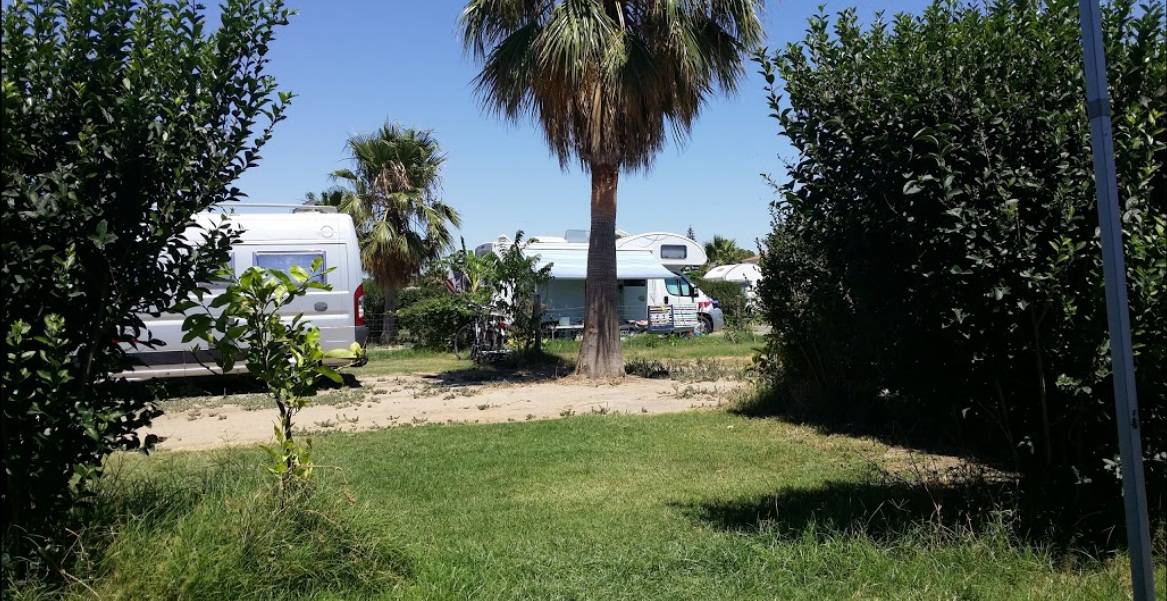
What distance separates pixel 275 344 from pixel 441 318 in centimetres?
1669

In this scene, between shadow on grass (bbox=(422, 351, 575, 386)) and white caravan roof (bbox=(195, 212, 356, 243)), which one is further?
shadow on grass (bbox=(422, 351, 575, 386))

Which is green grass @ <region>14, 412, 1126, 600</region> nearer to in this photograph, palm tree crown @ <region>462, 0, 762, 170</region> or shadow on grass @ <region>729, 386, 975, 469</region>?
shadow on grass @ <region>729, 386, 975, 469</region>

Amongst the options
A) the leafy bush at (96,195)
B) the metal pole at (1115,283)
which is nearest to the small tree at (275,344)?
the leafy bush at (96,195)

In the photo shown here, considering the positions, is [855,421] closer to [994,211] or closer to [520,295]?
[994,211]

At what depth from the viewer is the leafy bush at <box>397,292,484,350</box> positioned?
61.7ft

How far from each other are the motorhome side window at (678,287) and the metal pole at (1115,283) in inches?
922

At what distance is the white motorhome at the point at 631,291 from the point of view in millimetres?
25073

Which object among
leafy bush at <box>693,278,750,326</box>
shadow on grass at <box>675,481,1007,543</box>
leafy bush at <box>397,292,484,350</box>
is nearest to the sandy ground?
leafy bush at <box>397,292,484,350</box>

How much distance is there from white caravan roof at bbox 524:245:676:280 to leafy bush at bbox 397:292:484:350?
13.6 feet

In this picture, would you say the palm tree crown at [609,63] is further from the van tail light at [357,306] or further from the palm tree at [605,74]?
the van tail light at [357,306]

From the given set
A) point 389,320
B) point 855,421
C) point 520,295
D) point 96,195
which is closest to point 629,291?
point 389,320

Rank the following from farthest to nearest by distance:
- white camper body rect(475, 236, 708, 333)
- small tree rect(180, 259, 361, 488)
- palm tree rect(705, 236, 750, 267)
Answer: palm tree rect(705, 236, 750, 267) → white camper body rect(475, 236, 708, 333) → small tree rect(180, 259, 361, 488)

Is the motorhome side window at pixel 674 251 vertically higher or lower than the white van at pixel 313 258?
higher

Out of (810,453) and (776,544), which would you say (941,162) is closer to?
(776,544)
